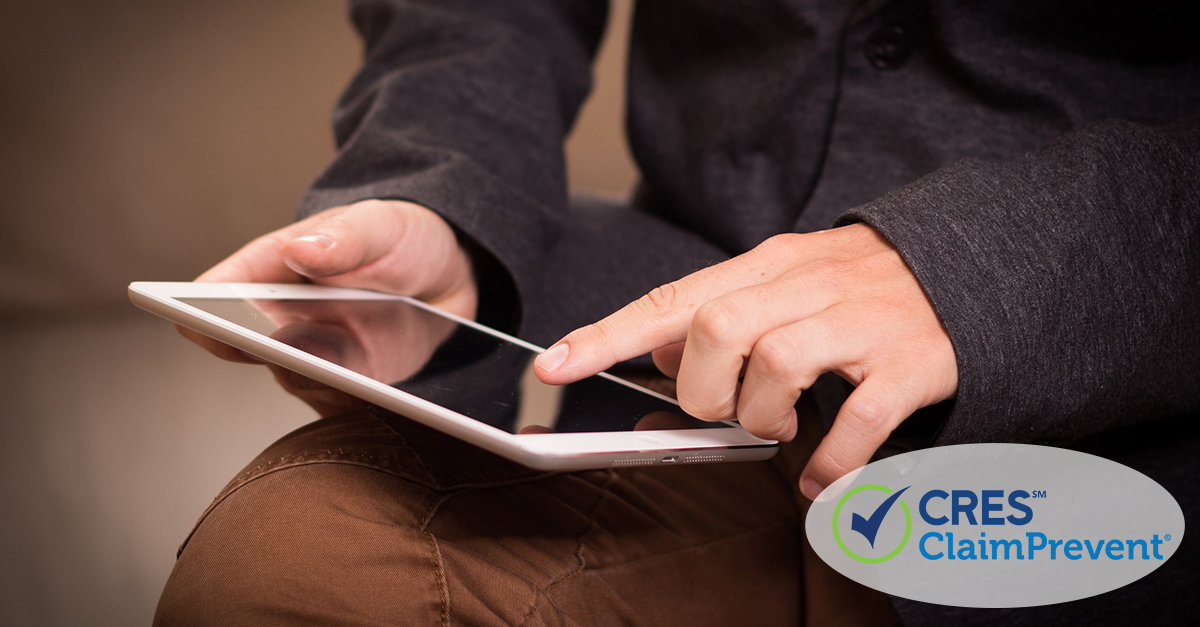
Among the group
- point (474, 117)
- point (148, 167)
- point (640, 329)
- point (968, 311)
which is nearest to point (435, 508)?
point (640, 329)

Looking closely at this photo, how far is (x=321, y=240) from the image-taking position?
1.36ft

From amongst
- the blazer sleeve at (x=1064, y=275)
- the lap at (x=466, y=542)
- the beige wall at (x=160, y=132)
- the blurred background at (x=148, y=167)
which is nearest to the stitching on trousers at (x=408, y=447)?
the lap at (x=466, y=542)

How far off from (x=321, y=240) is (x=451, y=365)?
109mm

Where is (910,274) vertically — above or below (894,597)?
above

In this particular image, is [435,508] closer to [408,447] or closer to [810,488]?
[408,447]

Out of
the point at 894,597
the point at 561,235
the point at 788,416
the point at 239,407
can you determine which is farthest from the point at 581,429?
the point at 239,407

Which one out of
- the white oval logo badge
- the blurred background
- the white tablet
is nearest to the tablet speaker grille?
the white tablet

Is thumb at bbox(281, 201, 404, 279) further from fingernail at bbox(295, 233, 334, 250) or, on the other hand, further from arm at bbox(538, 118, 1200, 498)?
arm at bbox(538, 118, 1200, 498)

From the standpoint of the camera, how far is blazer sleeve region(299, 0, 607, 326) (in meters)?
0.53

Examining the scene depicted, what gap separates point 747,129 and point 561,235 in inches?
6.8

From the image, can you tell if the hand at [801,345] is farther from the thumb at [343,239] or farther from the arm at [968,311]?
the thumb at [343,239]

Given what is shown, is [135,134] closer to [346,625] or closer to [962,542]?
[346,625]

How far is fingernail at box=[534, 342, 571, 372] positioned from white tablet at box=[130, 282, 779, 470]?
0.02 m

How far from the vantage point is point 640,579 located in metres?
0.37
